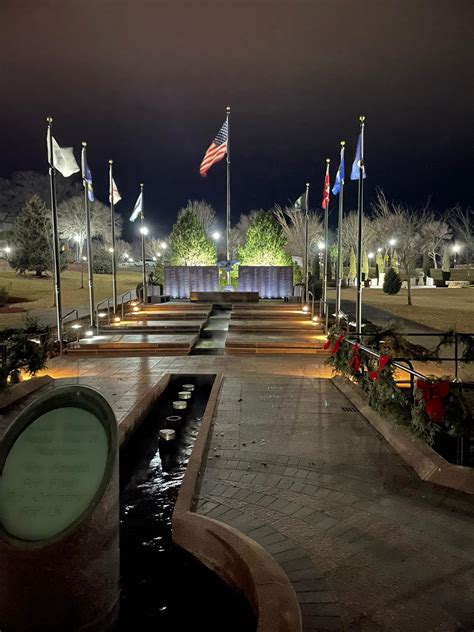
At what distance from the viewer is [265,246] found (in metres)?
33.2

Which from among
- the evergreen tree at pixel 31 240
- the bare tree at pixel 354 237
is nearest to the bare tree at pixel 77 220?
the evergreen tree at pixel 31 240

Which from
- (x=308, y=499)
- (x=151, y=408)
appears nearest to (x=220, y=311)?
(x=151, y=408)

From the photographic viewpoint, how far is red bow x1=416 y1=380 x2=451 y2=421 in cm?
564

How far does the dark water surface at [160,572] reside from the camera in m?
3.49

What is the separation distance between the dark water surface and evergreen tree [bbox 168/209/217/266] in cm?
2858

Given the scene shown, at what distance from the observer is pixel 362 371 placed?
930cm

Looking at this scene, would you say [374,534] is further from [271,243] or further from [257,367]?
[271,243]

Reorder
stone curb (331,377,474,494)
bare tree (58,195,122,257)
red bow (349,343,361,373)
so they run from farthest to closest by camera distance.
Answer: bare tree (58,195,122,257) < red bow (349,343,361,373) < stone curb (331,377,474,494)

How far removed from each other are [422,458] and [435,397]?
73 centimetres

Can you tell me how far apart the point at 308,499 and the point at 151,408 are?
4.86 metres

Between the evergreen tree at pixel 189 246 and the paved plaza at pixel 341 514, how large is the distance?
26.6 m

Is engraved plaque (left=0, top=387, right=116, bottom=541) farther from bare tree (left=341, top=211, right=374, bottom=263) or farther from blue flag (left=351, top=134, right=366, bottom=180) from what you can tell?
bare tree (left=341, top=211, right=374, bottom=263)

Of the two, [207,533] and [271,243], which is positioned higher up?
[271,243]

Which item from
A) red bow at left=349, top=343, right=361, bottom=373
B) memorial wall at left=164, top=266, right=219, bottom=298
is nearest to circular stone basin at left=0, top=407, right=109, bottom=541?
red bow at left=349, top=343, right=361, bottom=373
